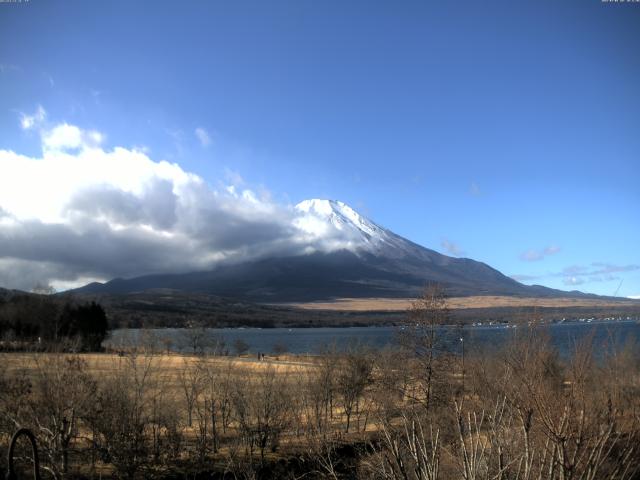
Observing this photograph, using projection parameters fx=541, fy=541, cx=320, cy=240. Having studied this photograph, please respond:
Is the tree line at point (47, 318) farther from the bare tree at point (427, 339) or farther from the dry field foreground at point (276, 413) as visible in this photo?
the bare tree at point (427, 339)

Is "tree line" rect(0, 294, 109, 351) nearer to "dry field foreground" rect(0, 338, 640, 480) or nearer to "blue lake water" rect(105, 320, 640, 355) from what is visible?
"blue lake water" rect(105, 320, 640, 355)

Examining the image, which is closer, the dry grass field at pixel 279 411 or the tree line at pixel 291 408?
the dry grass field at pixel 279 411

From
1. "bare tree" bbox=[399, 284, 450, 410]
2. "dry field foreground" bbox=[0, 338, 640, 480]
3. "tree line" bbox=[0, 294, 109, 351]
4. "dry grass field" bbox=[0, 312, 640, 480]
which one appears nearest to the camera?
"dry field foreground" bbox=[0, 338, 640, 480]

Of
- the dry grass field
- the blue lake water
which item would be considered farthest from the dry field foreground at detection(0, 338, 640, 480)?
the blue lake water

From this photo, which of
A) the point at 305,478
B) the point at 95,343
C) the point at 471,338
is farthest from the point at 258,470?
the point at 95,343

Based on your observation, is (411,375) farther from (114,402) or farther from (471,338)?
(114,402)

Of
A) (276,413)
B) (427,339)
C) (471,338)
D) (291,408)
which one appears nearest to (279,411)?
(276,413)

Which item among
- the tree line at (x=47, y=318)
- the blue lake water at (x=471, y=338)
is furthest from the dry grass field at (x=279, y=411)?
the tree line at (x=47, y=318)

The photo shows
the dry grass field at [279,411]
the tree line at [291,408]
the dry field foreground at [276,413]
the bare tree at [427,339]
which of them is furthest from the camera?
the bare tree at [427,339]

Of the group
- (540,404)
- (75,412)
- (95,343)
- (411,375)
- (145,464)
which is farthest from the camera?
(95,343)

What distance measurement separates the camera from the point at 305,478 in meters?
22.0

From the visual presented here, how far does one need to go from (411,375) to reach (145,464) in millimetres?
12375

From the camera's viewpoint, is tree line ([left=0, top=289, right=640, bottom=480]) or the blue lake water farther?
the blue lake water

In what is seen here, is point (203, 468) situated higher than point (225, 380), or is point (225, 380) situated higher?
point (225, 380)
